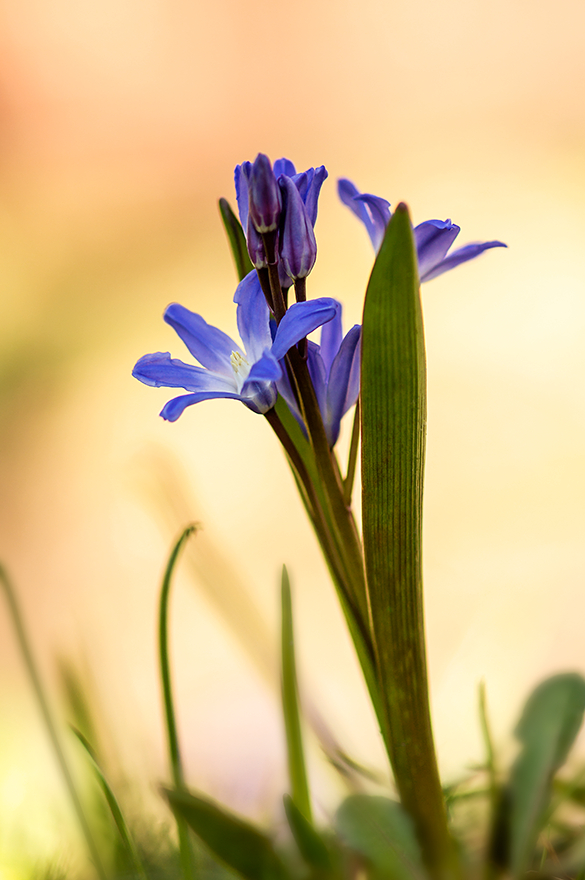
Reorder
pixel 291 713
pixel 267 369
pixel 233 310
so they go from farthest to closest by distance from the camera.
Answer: pixel 233 310 → pixel 291 713 → pixel 267 369

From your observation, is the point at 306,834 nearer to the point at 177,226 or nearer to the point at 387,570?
the point at 387,570

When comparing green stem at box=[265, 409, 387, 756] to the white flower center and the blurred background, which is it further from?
the blurred background

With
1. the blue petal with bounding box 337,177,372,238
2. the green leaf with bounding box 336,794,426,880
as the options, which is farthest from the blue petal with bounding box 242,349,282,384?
the green leaf with bounding box 336,794,426,880

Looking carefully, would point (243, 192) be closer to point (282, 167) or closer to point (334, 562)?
point (282, 167)

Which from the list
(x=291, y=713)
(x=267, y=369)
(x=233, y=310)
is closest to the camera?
(x=267, y=369)

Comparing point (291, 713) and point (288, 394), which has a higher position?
point (288, 394)

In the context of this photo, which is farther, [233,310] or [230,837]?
[233,310]

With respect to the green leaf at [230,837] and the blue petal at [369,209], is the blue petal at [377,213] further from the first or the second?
the green leaf at [230,837]

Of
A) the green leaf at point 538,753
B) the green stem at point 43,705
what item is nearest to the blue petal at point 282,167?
the green stem at point 43,705

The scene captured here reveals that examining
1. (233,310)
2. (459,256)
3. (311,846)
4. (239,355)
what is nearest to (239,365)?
(239,355)
